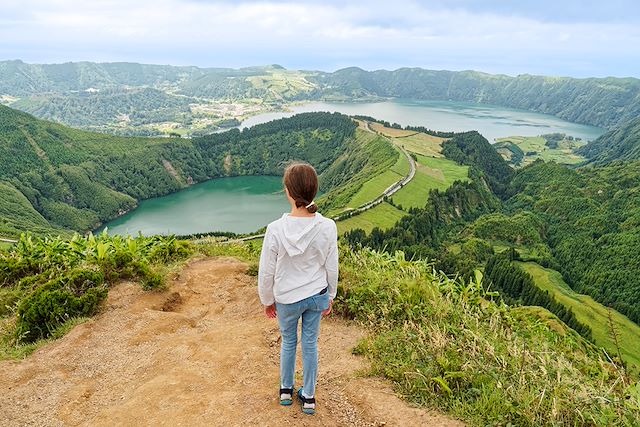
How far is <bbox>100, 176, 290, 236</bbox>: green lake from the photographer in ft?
333

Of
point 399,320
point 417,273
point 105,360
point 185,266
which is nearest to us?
point 105,360

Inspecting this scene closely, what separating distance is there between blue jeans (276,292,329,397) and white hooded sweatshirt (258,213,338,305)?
11 cm

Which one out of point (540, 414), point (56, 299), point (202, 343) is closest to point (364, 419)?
point (540, 414)

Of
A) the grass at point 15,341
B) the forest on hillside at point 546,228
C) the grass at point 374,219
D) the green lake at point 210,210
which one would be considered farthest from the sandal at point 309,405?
the green lake at point 210,210

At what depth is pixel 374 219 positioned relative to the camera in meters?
81.6

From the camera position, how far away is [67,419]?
5312 mm

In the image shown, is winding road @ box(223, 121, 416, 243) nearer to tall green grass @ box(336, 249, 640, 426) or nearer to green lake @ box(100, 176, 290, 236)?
green lake @ box(100, 176, 290, 236)

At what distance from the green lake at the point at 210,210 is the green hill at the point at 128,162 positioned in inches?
280

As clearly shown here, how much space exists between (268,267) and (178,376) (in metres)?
2.54

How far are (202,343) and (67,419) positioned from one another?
221 cm

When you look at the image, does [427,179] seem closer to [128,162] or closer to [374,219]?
[374,219]

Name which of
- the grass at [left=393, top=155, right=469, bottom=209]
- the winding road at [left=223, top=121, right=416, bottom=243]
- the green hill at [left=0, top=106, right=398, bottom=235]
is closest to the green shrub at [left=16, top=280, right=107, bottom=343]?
the winding road at [left=223, top=121, right=416, bottom=243]

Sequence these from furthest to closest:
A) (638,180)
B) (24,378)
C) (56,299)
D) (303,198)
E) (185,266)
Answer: (638,180) → (185,266) → (56,299) → (24,378) → (303,198)

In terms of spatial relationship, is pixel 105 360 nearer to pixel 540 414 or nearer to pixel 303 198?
pixel 303 198
